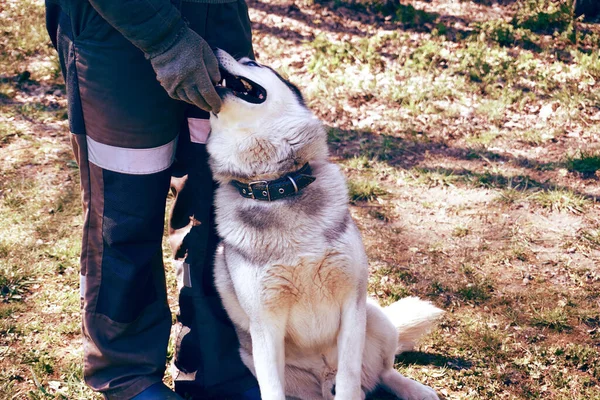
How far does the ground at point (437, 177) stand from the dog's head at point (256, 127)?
17.2 inches

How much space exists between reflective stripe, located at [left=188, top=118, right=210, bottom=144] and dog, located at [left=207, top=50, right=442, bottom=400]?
151 mm

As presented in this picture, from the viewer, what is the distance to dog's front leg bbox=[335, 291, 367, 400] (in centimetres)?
233

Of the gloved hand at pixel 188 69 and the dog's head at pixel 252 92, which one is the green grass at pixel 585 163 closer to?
the dog's head at pixel 252 92

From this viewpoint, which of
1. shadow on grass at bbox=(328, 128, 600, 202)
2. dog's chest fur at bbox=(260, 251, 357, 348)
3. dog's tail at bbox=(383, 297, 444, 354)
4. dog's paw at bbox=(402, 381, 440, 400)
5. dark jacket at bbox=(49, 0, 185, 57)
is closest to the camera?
dark jacket at bbox=(49, 0, 185, 57)

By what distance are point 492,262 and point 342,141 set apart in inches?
78.8

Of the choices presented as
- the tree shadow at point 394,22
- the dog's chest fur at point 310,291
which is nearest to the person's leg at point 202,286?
the dog's chest fur at point 310,291

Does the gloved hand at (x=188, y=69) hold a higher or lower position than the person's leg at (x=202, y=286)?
higher

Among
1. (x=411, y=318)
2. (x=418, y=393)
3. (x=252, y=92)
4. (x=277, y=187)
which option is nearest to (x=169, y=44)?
(x=252, y=92)

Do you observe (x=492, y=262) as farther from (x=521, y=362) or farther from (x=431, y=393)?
(x=431, y=393)

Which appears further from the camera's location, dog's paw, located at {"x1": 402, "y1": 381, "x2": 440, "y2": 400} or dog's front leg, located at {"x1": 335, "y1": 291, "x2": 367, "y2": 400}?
dog's paw, located at {"x1": 402, "y1": 381, "x2": 440, "y2": 400}

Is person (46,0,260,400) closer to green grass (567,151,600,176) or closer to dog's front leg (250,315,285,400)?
dog's front leg (250,315,285,400)

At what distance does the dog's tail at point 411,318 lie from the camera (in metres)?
2.86

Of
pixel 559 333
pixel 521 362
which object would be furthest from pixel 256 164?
pixel 559 333

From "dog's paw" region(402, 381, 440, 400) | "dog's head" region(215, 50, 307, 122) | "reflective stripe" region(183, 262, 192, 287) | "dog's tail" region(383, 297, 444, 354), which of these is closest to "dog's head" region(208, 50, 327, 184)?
"dog's head" region(215, 50, 307, 122)
